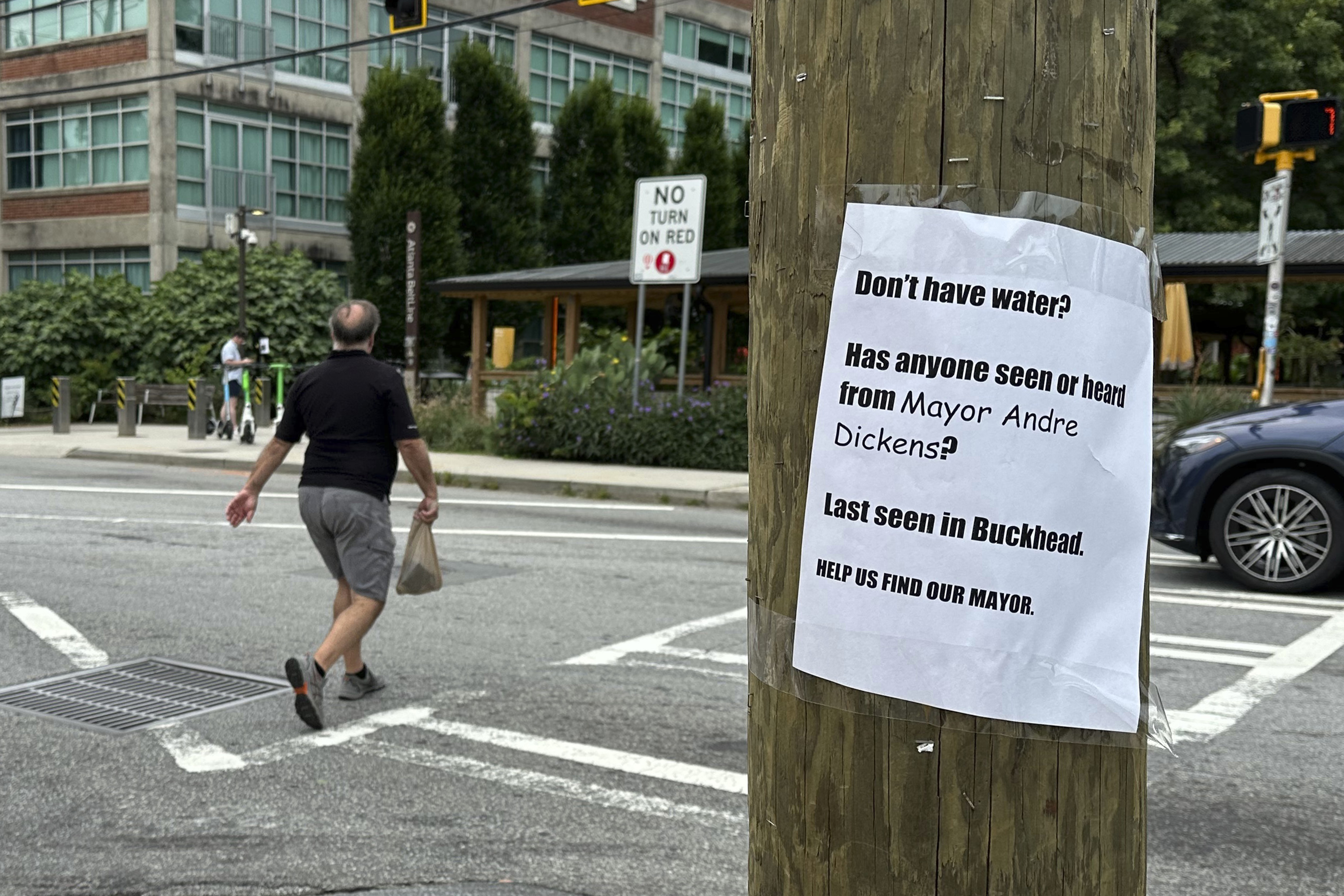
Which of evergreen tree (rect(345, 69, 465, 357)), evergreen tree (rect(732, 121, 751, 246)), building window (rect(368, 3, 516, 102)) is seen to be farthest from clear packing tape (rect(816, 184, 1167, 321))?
evergreen tree (rect(732, 121, 751, 246))

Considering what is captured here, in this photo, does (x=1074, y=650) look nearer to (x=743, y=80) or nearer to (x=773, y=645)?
(x=773, y=645)

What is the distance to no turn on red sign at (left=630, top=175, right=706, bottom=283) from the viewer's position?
16.0 m

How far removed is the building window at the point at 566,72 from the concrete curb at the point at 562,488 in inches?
969

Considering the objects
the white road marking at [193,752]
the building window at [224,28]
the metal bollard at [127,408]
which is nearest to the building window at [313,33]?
the building window at [224,28]

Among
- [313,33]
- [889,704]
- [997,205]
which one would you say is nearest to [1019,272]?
[997,205]

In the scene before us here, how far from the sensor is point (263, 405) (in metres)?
26.7

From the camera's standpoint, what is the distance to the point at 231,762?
16.9 feet

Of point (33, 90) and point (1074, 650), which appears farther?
point (33, 90)

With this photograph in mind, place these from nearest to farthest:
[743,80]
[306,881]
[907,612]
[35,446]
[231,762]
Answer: [907,612], [306,881], [231,762], [35,446], [743,80]

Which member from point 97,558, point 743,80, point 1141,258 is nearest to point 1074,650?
point 1141,258

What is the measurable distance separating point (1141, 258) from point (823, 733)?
734 mm

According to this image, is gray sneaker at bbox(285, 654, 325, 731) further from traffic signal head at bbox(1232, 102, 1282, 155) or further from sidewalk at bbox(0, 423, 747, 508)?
traffic signal head at bbox(1232, 102, 1282, 155)

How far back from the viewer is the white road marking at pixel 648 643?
6.85m

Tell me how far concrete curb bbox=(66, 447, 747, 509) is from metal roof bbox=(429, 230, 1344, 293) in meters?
4.76
